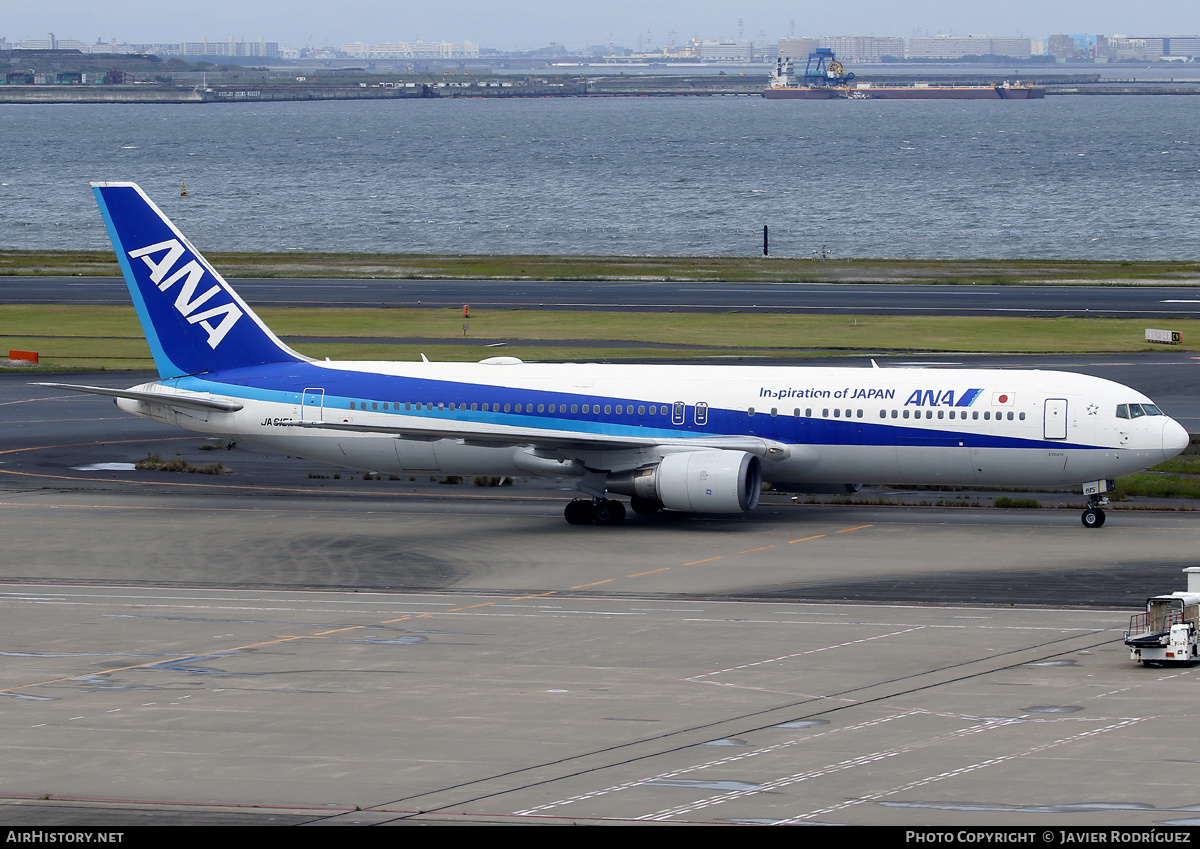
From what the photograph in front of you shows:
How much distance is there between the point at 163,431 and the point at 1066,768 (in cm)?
5015

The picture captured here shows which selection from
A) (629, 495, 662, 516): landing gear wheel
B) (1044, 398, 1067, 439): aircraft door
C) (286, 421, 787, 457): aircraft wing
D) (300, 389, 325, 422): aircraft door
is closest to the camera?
(1044, 398, 1067, 439): aircraft door

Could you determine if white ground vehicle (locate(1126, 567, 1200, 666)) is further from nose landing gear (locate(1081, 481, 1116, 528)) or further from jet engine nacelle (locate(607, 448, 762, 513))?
jet engine nacelle (locate(607, 448, 762, 513))

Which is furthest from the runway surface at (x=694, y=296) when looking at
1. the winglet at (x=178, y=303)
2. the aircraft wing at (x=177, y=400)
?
the aircraft wing at (x=177, y=400)

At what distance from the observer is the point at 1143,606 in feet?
120

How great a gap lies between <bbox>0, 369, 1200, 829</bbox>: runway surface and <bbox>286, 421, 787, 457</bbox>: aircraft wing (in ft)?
8.57

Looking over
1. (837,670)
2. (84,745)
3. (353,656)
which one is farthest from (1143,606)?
(84,745)

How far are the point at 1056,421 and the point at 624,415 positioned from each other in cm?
1342

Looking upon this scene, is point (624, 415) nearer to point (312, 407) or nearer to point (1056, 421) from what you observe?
point (312, 407)

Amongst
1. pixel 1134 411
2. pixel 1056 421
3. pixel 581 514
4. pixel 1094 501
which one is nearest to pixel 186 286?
pixel 581 514

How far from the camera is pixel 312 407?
51094 millimetres

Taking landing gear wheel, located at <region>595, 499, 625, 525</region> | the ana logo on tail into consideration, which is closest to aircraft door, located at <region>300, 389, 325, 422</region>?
the ana logo on tail

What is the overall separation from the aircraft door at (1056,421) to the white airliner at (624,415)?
4 cm

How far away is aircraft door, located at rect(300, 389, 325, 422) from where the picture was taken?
5103 cm

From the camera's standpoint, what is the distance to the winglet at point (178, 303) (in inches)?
2040
